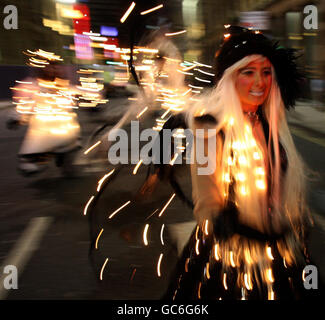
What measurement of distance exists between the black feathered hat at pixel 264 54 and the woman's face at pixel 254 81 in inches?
2.1

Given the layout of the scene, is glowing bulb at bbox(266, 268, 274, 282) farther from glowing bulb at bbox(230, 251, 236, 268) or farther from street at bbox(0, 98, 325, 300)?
street at bbox(0, 98, 325, 300)

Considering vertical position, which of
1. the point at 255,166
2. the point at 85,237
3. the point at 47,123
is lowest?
the point at 85,237

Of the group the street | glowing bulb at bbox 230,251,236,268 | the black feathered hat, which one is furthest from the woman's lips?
the street

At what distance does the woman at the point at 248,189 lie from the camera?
1685 millimetres

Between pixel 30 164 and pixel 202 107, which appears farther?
pixel 30 164

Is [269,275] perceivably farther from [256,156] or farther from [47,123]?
[47,123]

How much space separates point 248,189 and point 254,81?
577mm

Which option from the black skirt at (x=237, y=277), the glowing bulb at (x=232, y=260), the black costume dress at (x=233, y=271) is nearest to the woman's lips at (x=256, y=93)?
the black costume dress at (x=233, y=271)

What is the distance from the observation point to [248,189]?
1.80 m

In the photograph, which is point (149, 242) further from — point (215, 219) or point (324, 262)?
point (215, 219)

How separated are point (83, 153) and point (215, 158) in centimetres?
634

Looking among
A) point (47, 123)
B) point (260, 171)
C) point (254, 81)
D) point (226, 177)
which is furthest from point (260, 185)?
point (47, 123)

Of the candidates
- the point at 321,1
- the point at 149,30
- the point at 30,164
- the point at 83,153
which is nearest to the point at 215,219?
the point at 149,30

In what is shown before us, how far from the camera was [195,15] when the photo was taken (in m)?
26.6
